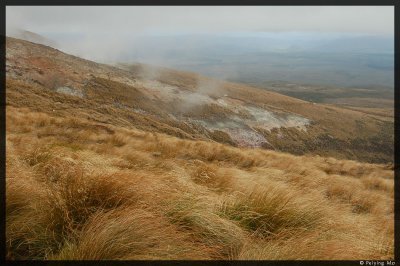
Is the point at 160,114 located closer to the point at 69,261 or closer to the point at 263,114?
the point at 263,114

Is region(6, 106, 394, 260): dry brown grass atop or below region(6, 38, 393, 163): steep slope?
below

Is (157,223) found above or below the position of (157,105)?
below

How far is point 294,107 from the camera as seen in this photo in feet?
294

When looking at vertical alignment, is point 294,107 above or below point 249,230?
above

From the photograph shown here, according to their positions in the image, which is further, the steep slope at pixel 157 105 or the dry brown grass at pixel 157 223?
the steep slope at pixel 157 105

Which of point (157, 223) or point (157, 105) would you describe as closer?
point (157, 223)

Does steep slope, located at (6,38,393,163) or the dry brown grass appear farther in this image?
steep slope, located at (6,38,393,163)

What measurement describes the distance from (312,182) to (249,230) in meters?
5.16

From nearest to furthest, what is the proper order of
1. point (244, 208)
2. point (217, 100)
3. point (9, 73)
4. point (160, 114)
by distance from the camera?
point (244, 208) → point (9, 73) → point (160, 114) → point (217, 100)

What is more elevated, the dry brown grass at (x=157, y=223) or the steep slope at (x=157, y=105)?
the steep slope at (x=157, y=105)

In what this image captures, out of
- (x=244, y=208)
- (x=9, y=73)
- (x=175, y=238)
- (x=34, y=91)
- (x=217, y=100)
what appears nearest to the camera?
(x=175, y=238)

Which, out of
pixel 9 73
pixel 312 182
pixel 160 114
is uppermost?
pixel 9 73

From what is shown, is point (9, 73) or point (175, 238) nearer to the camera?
point (175, 238)

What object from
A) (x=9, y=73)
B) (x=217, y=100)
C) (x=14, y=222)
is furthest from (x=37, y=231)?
(x=217, y=100)
